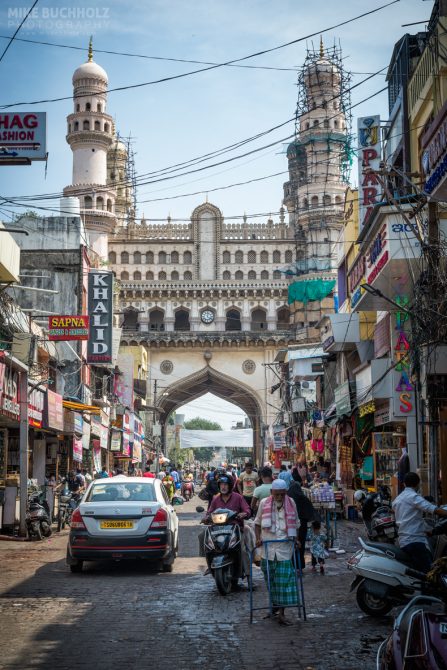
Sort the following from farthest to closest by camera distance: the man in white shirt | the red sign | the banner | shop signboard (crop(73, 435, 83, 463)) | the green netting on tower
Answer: the green netting on tower, the banner, shop signboard (crop(73, 435, 83, 463)), the red sign, the man in white shirt

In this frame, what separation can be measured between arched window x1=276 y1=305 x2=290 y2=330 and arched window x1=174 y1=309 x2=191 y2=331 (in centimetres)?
589

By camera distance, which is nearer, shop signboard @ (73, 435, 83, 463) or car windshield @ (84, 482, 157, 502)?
car windshield @ (84, 482, 157, 502)

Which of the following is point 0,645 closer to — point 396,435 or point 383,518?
point 383,518

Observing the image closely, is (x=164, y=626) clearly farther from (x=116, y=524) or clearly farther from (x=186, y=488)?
(x=186, y=488)

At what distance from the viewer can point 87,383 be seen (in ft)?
99.4

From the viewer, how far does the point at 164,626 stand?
6594mm

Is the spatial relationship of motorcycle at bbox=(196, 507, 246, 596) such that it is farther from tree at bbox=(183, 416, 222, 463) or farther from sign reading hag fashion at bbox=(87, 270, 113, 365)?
tree at bbox=(183, 416, 222, 463)

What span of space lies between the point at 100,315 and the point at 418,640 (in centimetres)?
2650

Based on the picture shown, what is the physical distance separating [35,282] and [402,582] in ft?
78.1

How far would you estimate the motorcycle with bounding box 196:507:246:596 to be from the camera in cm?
831

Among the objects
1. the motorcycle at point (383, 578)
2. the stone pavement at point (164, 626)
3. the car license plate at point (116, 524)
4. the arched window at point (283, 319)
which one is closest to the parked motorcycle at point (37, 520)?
the stone pavement at point (164, 626)

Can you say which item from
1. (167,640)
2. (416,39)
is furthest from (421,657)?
(416,39)

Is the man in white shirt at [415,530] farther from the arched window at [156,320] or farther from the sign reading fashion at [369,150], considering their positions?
the arched window at [156,320]

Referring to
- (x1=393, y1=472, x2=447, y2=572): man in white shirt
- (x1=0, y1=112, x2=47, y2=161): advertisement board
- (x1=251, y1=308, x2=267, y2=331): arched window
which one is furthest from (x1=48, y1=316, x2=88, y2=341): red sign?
(x1=251, y1=308, x2=267, y2=331): arched window
